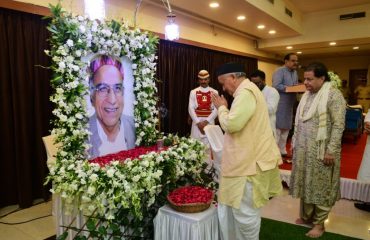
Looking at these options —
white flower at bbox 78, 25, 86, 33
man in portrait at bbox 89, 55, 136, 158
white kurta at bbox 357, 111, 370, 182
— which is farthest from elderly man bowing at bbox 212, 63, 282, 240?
white kurta at bbox 357, 111, 370, 182

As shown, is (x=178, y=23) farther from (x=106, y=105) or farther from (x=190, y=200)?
(x=190, y=200)

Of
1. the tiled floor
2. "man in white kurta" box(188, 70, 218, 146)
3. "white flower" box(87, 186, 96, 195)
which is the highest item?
"man in white kurta" box(188, 70, 218, 146)

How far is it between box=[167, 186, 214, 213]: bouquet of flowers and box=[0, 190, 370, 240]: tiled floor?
1512 mm

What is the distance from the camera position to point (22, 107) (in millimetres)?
3471

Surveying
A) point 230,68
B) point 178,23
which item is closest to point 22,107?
point 230,68

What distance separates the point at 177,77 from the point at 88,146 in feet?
11.9

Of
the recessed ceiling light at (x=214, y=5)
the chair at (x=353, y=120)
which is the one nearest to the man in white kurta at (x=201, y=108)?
the recessed ceiling light at (x=214, y=5)

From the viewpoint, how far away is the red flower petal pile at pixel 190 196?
2.03 m

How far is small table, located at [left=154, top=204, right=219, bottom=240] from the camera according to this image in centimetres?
190

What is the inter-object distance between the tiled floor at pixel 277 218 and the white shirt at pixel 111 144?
1.13m

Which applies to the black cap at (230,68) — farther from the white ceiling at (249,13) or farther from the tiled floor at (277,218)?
the white ceiling at (249,13)

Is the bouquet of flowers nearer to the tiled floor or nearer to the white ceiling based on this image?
the tiled floor

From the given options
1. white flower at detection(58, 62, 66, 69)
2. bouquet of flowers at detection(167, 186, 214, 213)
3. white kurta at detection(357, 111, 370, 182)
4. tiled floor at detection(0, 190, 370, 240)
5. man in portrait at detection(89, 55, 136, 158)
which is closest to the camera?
bouquet of flowers at detection(167, 186, 214, 213)

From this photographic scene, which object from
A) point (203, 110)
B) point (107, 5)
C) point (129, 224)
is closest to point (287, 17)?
point (203, 110)
